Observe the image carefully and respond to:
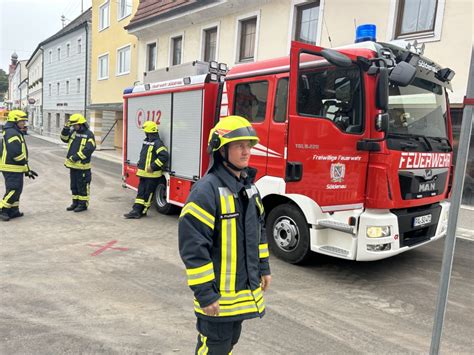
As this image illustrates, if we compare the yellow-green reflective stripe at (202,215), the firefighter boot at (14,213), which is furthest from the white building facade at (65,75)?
the yellow-green reflective stripe at (202,215)

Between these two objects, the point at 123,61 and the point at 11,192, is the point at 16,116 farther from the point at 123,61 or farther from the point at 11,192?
the point at 123,61

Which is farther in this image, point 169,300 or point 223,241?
point 169,300


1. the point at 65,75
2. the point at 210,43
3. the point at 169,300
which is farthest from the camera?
the point at 65,75

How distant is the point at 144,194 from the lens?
743 centimetres

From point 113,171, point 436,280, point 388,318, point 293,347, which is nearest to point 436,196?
point 436,280

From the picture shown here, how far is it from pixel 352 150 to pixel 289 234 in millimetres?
1331

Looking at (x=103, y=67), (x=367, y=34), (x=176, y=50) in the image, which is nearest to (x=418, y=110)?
(x=367, y=34)

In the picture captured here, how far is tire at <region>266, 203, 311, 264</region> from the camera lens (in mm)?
4840

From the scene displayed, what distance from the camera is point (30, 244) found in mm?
5520

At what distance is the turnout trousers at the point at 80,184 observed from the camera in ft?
25.0

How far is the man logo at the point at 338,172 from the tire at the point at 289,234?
2.33 feet

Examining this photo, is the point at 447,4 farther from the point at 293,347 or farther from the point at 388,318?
the point at 293,347

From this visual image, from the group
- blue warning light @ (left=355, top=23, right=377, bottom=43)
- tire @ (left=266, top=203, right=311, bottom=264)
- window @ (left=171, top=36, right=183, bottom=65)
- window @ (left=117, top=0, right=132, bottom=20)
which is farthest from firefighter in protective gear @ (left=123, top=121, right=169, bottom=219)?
window @ (left=117, top=0, right=132, bottom=20)

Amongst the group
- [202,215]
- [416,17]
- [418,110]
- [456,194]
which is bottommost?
[202,215]
